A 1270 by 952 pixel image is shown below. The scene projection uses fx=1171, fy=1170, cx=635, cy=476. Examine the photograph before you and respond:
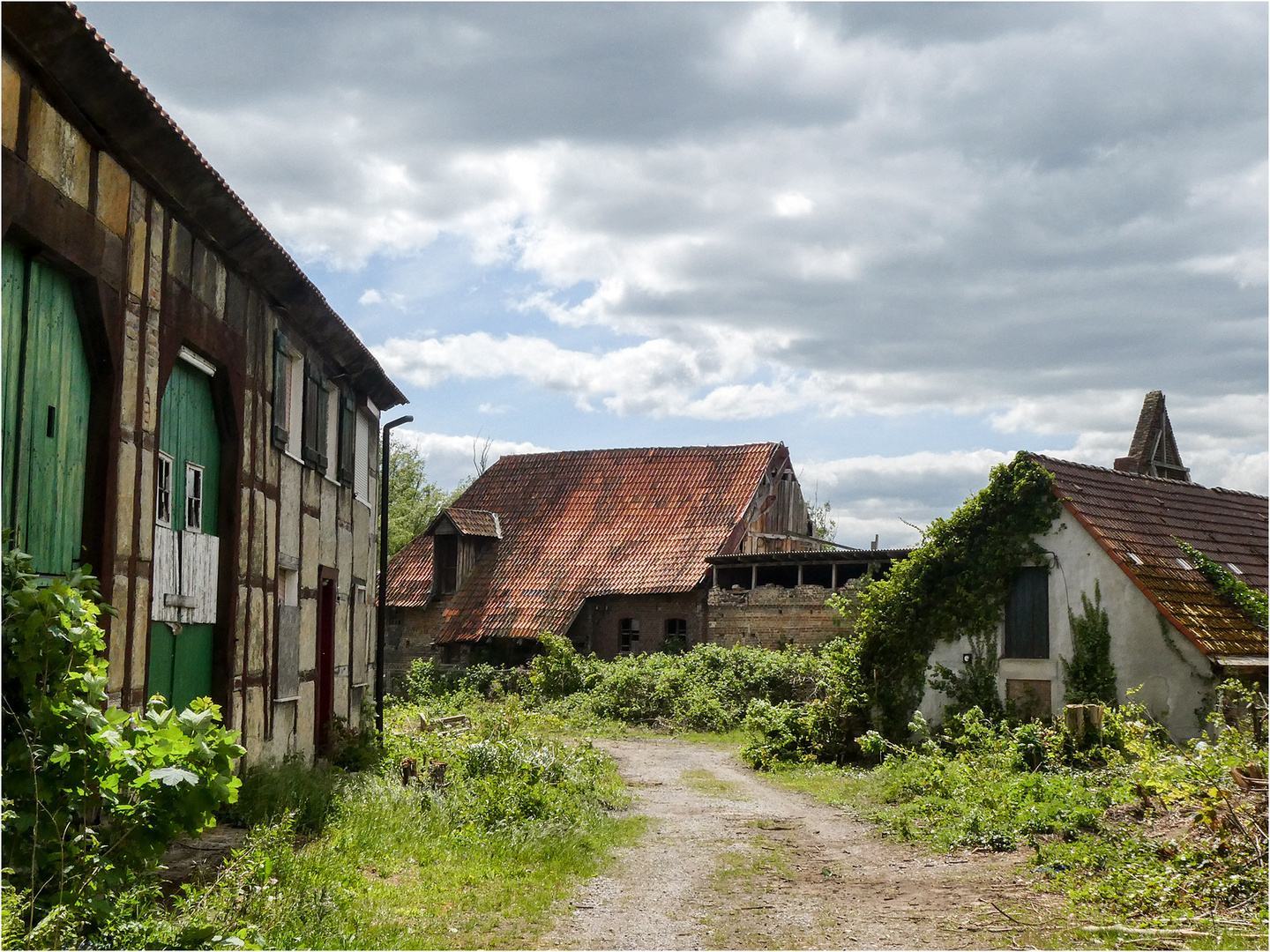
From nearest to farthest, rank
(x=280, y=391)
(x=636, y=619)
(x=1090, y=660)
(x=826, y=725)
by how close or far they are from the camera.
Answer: (x=280, y=391) < (x=1090, y=660) < (x=826, y=725) < (x=636, y=619)

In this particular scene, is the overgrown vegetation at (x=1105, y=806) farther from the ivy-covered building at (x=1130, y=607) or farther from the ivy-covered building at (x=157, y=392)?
the ivy-covered building at (x=157, y=392)

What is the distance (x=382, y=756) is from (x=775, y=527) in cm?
2075

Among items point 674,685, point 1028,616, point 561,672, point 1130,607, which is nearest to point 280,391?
point 1028,616

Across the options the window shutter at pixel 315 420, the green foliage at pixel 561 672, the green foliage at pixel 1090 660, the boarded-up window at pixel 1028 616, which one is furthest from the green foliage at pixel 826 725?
the green foliage at pixel 561 672

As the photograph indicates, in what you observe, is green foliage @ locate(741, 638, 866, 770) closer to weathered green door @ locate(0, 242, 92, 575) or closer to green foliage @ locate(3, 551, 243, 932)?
weathered green door @ locate(0, 242, 92, 575)

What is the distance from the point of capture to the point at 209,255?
35.3 feet

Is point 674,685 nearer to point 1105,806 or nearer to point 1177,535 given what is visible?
point 1177,535

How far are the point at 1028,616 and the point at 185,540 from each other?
12.3m

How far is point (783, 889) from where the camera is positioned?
31.8ft

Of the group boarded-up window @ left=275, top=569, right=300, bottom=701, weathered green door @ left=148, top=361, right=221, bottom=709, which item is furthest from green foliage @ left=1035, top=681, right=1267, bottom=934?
boarded-up window @ left=275, top=569, right=300, bottom=701

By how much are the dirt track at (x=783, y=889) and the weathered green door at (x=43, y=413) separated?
435 centimetres

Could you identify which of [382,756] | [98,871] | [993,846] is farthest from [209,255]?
[993,846]

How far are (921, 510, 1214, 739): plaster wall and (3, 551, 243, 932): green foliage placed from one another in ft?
43.5

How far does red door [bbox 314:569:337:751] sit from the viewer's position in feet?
50.1
